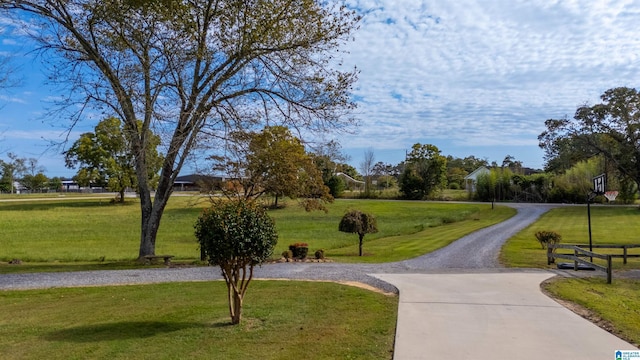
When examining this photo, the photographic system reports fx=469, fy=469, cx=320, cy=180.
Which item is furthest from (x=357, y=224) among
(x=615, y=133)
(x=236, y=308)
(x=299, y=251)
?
(x=615, y=133)

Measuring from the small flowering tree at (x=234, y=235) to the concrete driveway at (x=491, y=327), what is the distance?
2322 millimetres

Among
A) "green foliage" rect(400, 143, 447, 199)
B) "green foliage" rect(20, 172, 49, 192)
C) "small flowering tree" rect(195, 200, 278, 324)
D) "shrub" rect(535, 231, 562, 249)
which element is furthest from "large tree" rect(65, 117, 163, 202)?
"green foliage" rect(20, 172, 49, 192)

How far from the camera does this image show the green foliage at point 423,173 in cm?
6744

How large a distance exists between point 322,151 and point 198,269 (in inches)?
212

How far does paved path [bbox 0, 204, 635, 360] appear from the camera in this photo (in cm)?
594

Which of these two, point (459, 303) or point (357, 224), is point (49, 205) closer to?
point (357, 224)

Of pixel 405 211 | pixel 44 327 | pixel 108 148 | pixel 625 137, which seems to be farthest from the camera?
pixel 108 148

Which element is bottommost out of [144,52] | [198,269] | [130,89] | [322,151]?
[198,269]

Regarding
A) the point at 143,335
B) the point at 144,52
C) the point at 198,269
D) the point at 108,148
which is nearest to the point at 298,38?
the point at 144,52

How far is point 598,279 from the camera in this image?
12008 mm

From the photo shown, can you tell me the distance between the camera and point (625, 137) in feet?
158

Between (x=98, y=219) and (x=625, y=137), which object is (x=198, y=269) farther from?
(x=625, y=137)

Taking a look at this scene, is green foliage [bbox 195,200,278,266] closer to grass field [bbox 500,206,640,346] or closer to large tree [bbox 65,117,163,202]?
grass field [bbox 500,206,640,346]

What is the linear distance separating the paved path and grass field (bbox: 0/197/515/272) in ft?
9.46
